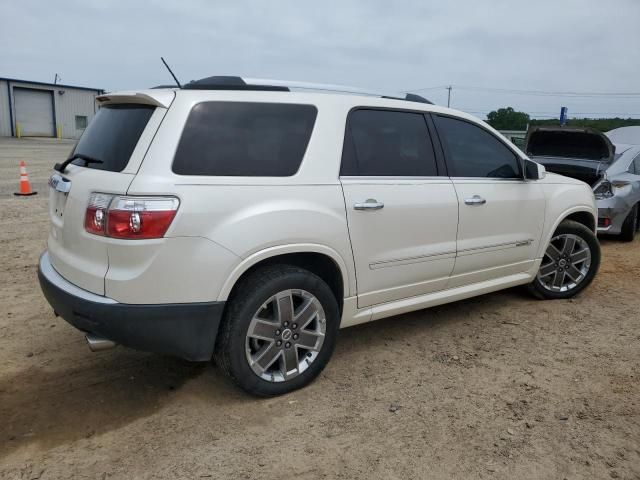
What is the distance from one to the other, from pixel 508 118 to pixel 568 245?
4042 centimetres

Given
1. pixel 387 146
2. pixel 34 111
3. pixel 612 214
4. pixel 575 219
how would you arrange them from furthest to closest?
pixel 34 111 < pixel 612 214 < pixel 575 219 < pixel 387 146

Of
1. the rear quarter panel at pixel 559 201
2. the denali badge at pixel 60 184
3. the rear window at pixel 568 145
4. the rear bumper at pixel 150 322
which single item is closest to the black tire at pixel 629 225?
the rear window at pixel 568 145

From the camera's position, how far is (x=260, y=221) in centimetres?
298

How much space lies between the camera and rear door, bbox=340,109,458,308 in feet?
11.4

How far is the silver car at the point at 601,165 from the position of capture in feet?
25.0

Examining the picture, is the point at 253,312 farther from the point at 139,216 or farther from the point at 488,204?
the point at 488,204

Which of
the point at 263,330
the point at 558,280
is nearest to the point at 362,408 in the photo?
the point at 263,330

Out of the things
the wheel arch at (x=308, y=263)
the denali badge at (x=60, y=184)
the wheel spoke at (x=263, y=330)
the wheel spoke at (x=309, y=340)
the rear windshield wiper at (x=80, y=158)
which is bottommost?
the wheel spoke at (x=309, y=340)

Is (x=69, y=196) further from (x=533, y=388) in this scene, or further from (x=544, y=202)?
(x=544, y=202)

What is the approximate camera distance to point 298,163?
326 centimetres

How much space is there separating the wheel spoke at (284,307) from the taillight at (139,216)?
31.9 inches

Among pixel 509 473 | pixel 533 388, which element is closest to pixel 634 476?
pixel 509 473

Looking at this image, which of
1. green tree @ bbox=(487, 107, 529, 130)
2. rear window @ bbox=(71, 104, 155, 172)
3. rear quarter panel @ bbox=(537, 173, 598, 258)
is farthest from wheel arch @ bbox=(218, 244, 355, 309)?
green tree @ bbox=(487, 107, 529, 130)

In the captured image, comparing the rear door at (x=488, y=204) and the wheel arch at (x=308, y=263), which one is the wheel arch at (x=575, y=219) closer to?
the rear door at (x=488, y=204)
